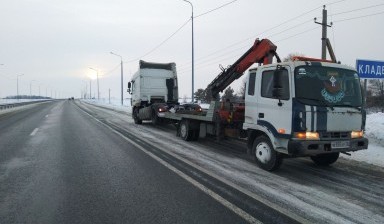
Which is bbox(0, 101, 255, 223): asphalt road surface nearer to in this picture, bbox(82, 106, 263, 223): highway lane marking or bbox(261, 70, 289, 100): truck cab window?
bbox(82, 106, 263, 223): highway lane marking

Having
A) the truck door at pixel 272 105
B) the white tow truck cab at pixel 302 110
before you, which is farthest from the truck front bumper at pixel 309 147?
the truck door at pixel 272 105

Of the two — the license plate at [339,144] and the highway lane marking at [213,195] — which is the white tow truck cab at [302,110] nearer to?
the license plate at [339,144]

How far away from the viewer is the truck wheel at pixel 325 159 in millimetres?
8953

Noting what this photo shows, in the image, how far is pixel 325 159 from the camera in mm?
9094

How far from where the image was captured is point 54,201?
5.86 m

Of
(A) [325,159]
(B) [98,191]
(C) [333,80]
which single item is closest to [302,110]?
(C) [333,80]

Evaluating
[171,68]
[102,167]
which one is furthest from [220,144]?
[171,68]

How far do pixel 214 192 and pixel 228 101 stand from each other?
5.07 m

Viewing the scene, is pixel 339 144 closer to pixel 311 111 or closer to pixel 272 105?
pixel 311 111

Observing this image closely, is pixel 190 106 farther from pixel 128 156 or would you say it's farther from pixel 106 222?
pixel 106 222

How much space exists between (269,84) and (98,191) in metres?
4.30

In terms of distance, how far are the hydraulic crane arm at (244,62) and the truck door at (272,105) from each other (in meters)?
1.24

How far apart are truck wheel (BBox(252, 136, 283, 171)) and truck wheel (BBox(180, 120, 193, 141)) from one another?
190 inches

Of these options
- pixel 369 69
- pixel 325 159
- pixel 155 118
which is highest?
pixel 369 69
